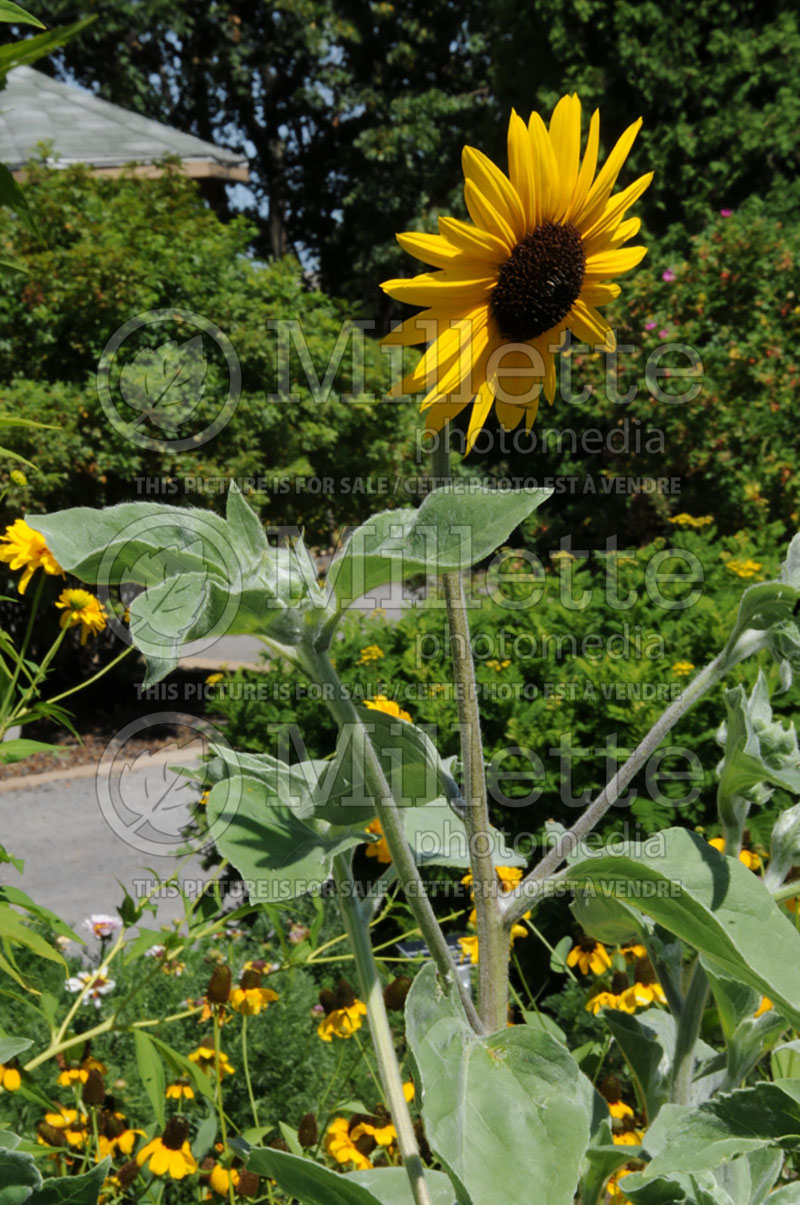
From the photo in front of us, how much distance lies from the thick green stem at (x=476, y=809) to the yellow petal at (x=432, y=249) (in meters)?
0.24

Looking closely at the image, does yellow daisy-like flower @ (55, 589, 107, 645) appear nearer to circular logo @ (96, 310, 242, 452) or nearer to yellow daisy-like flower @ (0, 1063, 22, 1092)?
yellow daisy-like flower @ (0, 1063, 22, 1092)

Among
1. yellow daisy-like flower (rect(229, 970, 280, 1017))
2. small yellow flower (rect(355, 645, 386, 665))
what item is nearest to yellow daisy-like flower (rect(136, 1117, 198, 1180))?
yellow daisy-like flower (rect(229, 970, 280, 1017))

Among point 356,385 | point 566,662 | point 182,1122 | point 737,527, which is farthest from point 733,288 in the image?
point 182,1122

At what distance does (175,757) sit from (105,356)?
9.52 ft

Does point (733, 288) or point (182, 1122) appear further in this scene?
point (733, 288)

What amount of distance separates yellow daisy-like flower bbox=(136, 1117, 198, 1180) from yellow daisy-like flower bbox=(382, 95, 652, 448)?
4.28 feet

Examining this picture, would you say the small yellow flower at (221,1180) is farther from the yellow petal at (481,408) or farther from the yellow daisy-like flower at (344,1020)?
the yellow petal at (481,408)

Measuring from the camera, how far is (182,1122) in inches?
64.5

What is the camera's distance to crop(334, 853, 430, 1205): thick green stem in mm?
846

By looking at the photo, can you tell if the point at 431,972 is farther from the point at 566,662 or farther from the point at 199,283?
the point at 199,283

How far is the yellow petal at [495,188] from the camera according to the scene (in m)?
0.92

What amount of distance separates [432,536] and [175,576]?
18cm

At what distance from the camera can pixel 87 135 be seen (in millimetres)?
11672

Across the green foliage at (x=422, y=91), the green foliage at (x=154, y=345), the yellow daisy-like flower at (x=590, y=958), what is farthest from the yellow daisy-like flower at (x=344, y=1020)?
the green foliage at (x=422, y=91)
